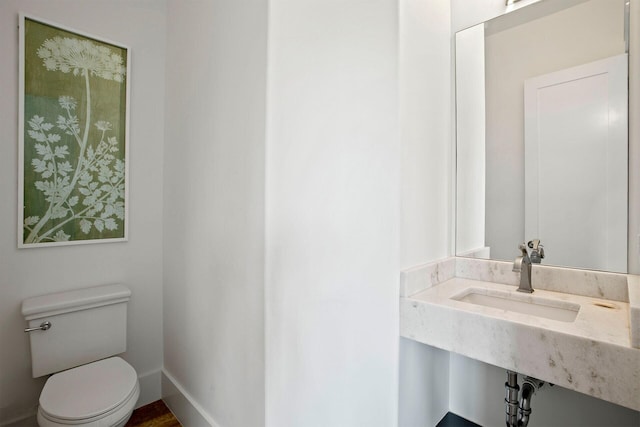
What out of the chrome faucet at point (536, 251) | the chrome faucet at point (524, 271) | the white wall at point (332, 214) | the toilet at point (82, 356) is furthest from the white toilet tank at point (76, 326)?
the chrome faucet at point (536, 251)

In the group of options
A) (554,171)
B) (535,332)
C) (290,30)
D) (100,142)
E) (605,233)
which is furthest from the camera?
(100,142)

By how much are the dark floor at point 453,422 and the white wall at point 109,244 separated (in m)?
1.72

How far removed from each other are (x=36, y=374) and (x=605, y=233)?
8.57ft

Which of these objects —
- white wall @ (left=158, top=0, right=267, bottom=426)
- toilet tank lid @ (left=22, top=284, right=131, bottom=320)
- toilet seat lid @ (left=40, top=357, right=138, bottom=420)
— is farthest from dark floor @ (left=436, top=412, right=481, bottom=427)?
toilet tank lid @ (left=22, top=284, right=131, bottom=320)

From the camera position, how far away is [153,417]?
1.74m

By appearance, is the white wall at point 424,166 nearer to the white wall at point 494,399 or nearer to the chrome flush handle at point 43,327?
the white wall at point 494,399

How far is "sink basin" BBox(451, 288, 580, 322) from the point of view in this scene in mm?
1180

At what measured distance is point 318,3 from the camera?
1115 millimetres

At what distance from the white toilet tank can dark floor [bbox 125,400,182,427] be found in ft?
1.43

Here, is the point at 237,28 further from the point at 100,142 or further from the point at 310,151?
the point at 100,142

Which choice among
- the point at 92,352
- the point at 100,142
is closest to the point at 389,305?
the point at 92,352

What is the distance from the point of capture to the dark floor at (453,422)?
1.57 metres

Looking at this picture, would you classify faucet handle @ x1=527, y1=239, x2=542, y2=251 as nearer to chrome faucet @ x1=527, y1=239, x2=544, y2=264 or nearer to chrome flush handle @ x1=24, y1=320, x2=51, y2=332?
chrome faucet @ x1=527, y1=239, x2=544, y2=264

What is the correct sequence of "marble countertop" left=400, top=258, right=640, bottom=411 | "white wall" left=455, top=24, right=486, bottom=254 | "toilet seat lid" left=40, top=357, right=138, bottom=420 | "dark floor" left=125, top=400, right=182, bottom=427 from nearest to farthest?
"marble countertop" left=400, top=258, right=640, bottom=411 < "toilet seat lid" left=40, top=357, right=138, bottom=420 < "white wall" left=455, top=24, right=486, bottom=254 < "dark floor" left=125, top=400, right=182, bottom=427
